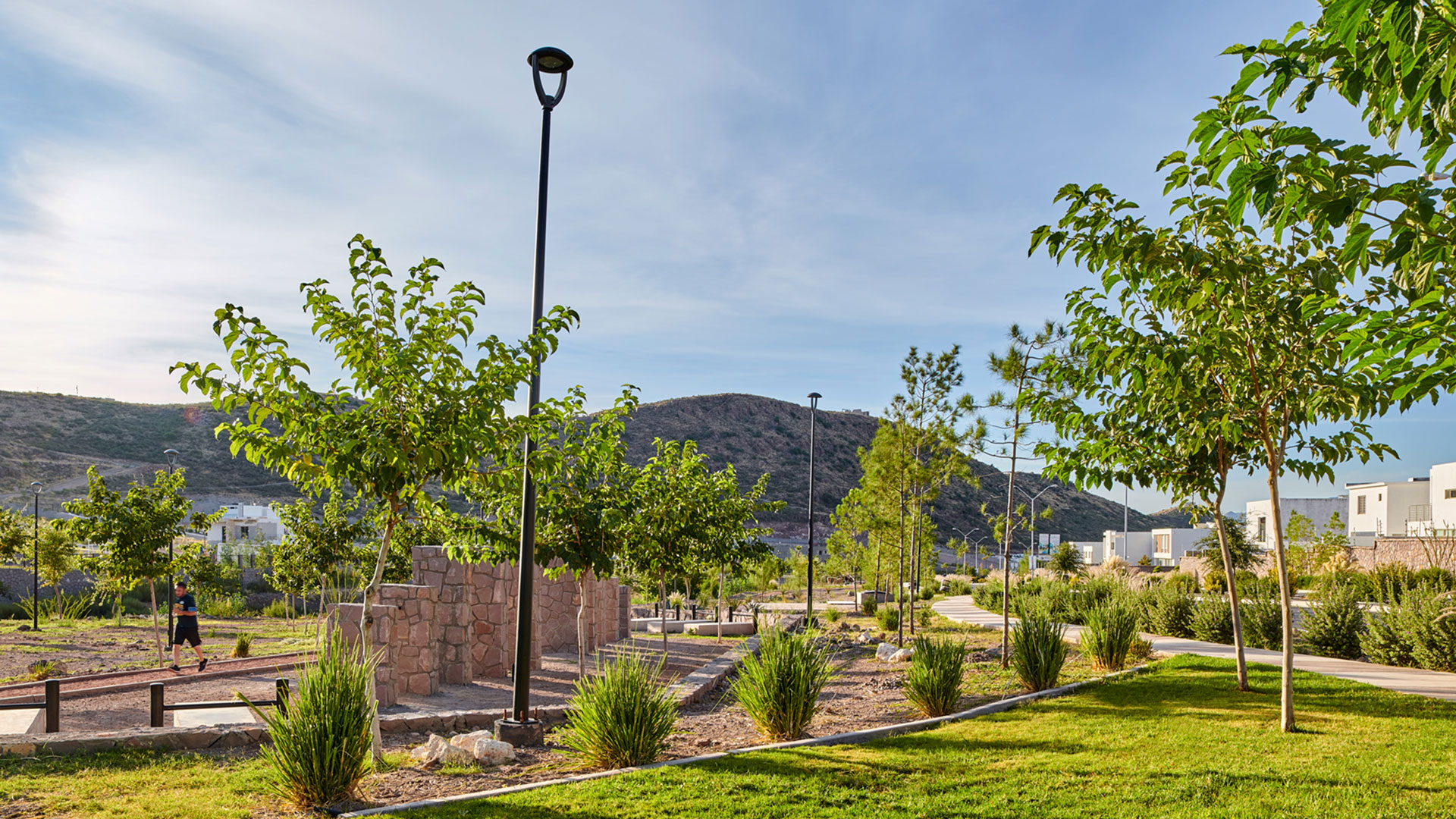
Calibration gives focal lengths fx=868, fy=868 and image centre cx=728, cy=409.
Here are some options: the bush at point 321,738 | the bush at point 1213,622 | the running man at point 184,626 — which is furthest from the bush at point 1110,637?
the running man at point 184,626

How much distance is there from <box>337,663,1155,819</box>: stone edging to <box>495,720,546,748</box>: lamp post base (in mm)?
1609

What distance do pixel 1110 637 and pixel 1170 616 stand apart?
6.78 meters

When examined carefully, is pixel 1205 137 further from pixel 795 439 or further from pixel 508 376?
pixel 795 439

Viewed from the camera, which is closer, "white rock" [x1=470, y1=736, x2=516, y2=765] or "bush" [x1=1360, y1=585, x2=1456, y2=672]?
"white rock" [x1=470, y1=736, x2=516, y2=765]

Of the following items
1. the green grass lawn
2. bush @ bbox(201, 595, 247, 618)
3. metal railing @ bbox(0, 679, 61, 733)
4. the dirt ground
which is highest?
the green grass lawn

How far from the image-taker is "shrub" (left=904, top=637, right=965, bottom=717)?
29.9ft

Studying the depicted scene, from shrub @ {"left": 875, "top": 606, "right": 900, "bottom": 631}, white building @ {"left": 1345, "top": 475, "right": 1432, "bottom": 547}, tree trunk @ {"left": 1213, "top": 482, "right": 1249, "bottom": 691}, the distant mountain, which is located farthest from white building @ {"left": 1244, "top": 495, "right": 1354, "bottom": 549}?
tree trunk @ {"left": 1213, "top": 482, "right": 1249, "bottom": 691}

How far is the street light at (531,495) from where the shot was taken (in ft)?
27.3

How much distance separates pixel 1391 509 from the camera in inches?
2239

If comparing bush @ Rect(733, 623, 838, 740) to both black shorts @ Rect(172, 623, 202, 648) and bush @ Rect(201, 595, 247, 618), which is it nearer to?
black shorts @ Rect(172, 623, 202, 648)

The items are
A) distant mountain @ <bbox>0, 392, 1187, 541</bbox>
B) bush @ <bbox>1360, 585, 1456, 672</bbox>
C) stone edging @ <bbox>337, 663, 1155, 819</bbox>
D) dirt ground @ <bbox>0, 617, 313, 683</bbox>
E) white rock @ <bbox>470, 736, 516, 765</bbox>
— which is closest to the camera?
stone edging @ <bbox>337, 663, 1155, 819</bbox>

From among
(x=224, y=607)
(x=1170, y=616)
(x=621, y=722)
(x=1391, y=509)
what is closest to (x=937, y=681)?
(x=621, y=722)

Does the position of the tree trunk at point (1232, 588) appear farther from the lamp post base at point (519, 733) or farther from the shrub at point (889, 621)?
the shrub at point (889, 621)

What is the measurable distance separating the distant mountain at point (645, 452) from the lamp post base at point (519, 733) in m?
32.8
